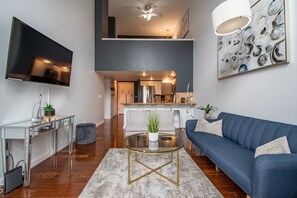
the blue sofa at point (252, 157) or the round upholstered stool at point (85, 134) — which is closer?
the blue sofa at point (252, 157)

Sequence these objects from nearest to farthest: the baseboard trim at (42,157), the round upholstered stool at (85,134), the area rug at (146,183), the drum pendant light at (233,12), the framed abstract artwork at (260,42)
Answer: the drum pendant light at (233,12), the area rug at (146,183), the framed abstract artwork at (260,42), the baseboard trim at (42,157), the round upholstered stool at (85,134)

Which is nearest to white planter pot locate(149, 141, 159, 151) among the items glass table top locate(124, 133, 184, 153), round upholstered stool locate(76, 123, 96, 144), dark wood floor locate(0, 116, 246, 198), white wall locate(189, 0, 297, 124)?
glass table top locate(124, 133, 184, 153)

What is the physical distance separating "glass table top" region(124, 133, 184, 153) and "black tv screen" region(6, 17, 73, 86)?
1640mm

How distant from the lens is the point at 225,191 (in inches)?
77.1

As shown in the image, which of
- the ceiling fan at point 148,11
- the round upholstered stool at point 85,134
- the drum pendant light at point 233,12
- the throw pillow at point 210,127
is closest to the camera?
the drum pendant light at point 233,12

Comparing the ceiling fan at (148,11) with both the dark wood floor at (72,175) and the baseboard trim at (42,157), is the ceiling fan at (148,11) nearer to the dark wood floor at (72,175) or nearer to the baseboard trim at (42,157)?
the dark wood floor at (72,175)

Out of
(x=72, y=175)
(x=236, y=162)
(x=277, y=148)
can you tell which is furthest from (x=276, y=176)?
(x=72, y=175)

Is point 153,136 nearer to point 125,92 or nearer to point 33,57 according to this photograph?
point 33,57

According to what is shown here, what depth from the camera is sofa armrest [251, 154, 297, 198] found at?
1.29 meters

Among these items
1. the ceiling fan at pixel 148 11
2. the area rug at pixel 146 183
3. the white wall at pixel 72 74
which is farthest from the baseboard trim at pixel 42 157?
the ceiling fan at pixel 148 11

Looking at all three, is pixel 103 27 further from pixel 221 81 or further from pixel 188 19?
pixel 221 81

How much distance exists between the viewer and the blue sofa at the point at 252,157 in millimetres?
1292

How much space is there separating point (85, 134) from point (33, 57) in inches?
84.4

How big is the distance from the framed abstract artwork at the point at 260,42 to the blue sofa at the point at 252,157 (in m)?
0.83
